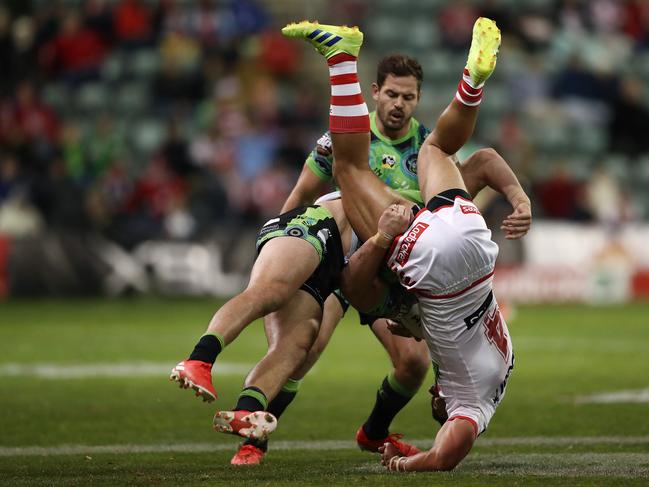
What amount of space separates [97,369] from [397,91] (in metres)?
5.66

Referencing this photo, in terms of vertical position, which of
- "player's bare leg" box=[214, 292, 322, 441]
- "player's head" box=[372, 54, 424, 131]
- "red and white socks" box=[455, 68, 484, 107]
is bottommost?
"player's bare leg" box=[214, 292, 322, 441]

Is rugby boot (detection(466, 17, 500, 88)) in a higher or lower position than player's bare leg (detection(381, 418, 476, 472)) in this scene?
higher

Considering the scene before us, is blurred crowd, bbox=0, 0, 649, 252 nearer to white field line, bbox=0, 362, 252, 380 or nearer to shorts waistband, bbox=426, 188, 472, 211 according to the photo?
white field line, bbox=0, 362, 252, 380

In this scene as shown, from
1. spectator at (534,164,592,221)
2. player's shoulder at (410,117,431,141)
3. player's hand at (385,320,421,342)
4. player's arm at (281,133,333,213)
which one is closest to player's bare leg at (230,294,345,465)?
player's hand at (385,320,421,342)

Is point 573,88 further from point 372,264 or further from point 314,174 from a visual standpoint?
point 372,264

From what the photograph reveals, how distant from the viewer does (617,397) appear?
10.1 m

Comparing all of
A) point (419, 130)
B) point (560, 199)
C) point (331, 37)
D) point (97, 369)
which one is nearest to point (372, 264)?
point (331, 37)

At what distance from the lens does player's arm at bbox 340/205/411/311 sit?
21.7ft

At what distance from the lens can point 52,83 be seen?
22.0m

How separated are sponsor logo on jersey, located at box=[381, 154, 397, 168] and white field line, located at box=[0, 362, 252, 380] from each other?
474 centimetres

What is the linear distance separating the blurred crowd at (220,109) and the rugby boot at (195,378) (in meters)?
13.3

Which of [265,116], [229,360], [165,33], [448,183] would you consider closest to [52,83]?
[165,33]

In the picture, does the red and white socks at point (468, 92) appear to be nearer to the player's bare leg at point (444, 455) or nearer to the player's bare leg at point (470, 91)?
the player's bare leg at point (470, 91)

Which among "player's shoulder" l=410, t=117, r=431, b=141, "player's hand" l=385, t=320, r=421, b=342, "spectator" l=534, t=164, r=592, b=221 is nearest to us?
"player's hand" l=385, t=320, r=421, b=342
